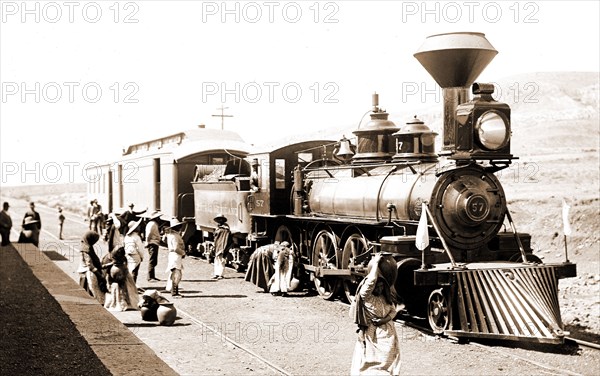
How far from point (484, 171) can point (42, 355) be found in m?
6.51

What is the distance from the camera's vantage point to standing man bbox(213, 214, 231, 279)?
52.9 ft

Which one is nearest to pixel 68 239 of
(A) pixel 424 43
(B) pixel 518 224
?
(B) pixel 518 224

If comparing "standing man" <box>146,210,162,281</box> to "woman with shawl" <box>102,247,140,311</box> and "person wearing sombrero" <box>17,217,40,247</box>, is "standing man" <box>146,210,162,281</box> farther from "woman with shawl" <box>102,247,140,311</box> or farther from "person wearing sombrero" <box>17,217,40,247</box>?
"person wearing sombrero" <box>17,217,40,247</box>

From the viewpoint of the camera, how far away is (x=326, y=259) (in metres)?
13.2

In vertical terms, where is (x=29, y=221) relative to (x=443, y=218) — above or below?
below

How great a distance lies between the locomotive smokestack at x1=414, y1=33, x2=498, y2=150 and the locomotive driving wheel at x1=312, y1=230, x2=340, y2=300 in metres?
3.44

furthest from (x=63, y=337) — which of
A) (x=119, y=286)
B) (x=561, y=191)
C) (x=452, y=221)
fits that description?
→ (x=561, y=191)

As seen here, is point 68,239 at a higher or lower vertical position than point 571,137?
lower

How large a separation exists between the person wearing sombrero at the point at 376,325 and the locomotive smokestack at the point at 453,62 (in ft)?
15.2

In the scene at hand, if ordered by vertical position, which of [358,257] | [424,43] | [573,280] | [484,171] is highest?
[424,43]

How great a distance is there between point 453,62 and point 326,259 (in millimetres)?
4601

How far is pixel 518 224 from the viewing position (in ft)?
74.4

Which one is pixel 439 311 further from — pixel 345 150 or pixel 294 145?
pixel 294 145

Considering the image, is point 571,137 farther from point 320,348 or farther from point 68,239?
point 320,348
